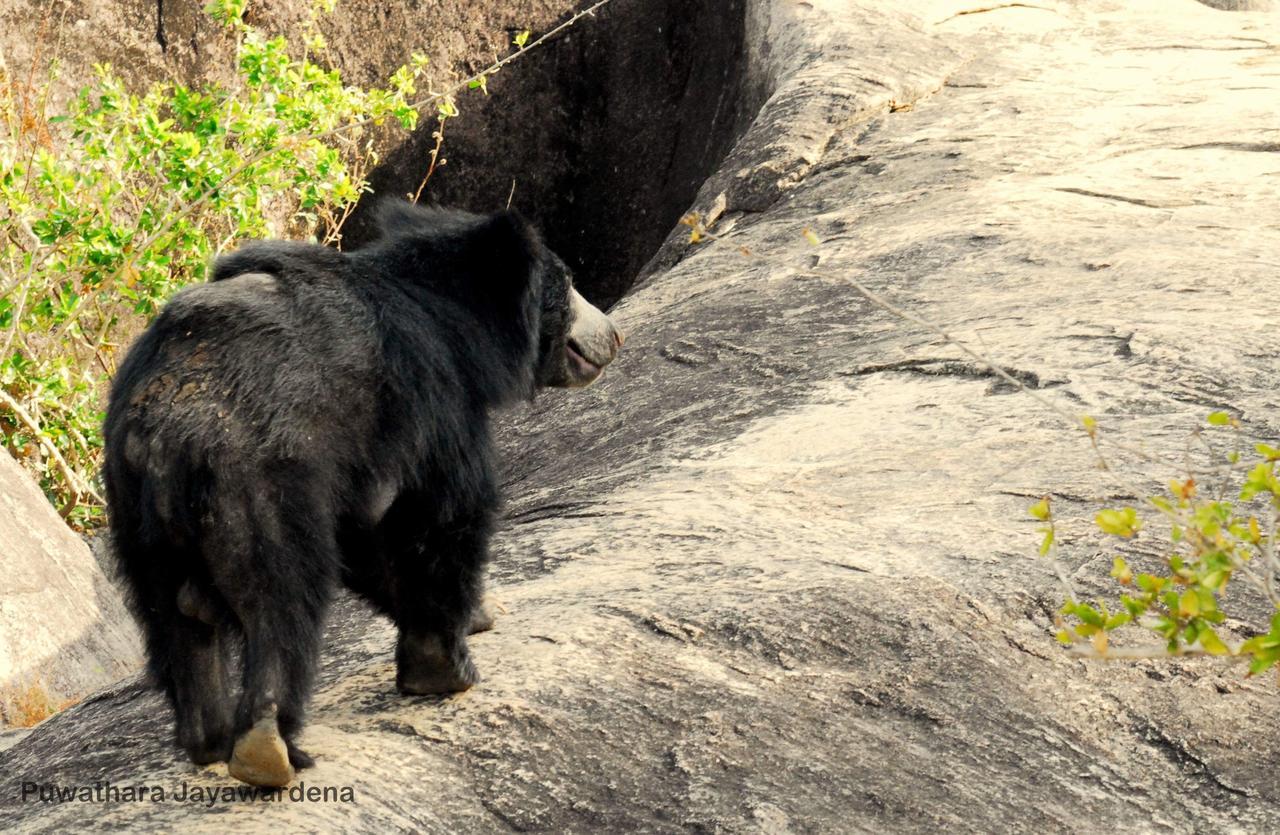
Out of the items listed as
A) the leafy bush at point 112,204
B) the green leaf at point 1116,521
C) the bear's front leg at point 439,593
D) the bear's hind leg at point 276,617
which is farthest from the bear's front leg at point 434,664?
the leafy bush at point 112,204

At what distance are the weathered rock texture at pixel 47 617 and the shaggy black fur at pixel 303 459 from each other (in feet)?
8.32

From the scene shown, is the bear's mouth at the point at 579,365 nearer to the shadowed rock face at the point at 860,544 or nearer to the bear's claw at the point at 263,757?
the shadowed rock face at the point at 860,544

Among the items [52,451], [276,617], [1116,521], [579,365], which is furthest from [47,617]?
[1116,521]

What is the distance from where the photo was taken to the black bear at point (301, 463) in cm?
302

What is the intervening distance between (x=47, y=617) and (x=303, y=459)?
10.5ft

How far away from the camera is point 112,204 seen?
306 inches

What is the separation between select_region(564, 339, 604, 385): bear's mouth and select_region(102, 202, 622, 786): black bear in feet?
1.78

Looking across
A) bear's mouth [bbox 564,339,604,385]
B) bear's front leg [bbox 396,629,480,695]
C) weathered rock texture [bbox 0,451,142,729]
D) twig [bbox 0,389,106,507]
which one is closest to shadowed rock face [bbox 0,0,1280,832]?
bear's front leg [bbox 396,629,480,695]

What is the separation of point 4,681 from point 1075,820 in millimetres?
3909

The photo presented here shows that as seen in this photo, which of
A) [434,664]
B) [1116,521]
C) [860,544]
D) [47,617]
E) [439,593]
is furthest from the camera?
[47,617]

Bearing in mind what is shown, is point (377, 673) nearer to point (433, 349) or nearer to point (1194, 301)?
point (433, 349)

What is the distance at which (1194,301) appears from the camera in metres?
5.46

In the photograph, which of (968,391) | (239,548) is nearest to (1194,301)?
(968,391)

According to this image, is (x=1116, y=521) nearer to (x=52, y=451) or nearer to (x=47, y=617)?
(x=47, y=617)
